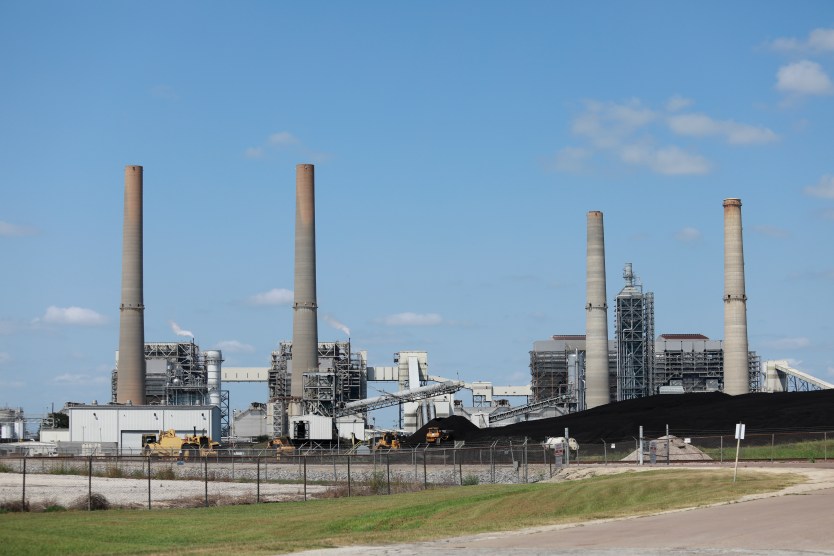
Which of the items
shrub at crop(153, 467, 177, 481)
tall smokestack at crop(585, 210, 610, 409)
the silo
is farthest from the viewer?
the silo

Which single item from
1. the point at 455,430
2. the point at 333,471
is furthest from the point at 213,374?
the point at 333,471

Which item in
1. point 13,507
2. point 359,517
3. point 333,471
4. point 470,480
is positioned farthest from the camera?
point 333,471

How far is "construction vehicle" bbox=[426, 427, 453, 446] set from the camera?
80.7 meters

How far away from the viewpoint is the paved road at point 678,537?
20.5 metres

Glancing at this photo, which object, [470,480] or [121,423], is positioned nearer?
[470,480]

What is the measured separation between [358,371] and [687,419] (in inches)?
2512

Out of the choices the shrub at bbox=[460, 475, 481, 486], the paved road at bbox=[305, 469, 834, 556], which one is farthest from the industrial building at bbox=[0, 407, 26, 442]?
the paved road at bbox=[305, 469, 834, 556]

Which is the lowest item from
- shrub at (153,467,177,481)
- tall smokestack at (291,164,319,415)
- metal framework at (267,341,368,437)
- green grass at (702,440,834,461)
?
shrub at (153,467,177,481)

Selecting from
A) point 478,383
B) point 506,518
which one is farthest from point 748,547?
point 478,383

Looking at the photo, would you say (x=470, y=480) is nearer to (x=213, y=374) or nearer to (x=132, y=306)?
(x=132, y=306)

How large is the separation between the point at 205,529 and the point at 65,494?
17.8 meters

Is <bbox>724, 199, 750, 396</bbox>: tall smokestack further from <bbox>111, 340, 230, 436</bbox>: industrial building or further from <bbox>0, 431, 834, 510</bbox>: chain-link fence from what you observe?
<bbox>111, 340, 230, 436</bbox>: industrial building

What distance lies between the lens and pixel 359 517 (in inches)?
1265

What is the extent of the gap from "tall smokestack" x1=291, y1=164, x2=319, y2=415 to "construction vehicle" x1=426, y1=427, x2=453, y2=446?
93.1 ft
